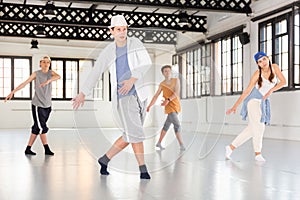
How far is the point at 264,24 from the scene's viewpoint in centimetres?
1130

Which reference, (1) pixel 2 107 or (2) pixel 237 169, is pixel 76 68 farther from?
A: (2) pixel 237 169

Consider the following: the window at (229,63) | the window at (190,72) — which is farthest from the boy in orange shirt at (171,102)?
the window at (229,63)

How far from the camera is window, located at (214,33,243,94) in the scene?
12.8 meters

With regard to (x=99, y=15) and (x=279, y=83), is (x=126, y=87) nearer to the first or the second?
(x=279, y=83)

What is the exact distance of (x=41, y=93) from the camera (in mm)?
5832

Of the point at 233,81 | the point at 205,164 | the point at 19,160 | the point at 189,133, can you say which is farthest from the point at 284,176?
the point at 233,81

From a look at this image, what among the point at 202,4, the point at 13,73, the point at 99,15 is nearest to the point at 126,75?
the point at 202,4

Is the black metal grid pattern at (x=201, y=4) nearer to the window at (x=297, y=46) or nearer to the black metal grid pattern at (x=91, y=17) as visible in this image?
the window at (x=297, y=46)

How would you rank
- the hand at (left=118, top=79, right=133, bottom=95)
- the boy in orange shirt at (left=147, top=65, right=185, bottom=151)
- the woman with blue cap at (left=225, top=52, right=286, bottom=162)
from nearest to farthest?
1. the hand at (left=118, top=79, right=133, bottom=95)
2. the woman with blue cap at (left=225, top=52, right=286, bottom=162)
3. the boy in orange shirt at (left=147, top=65, right=185, bottom=151)

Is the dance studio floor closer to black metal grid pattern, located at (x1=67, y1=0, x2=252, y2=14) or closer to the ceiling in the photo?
black metal grid pattern, located at (x1=67, y1=0, x2=252, y2=14)

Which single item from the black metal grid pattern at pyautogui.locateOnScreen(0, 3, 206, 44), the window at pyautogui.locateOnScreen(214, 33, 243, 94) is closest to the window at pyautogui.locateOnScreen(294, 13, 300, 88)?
the window at pyautogui.locateOnScreen(214, 33, 243, 94)

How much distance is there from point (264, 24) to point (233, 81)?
2.35 meters

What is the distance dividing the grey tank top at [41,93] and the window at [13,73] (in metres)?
13.1

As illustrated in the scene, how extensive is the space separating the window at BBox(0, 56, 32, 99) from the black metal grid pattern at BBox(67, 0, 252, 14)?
8.85 m
